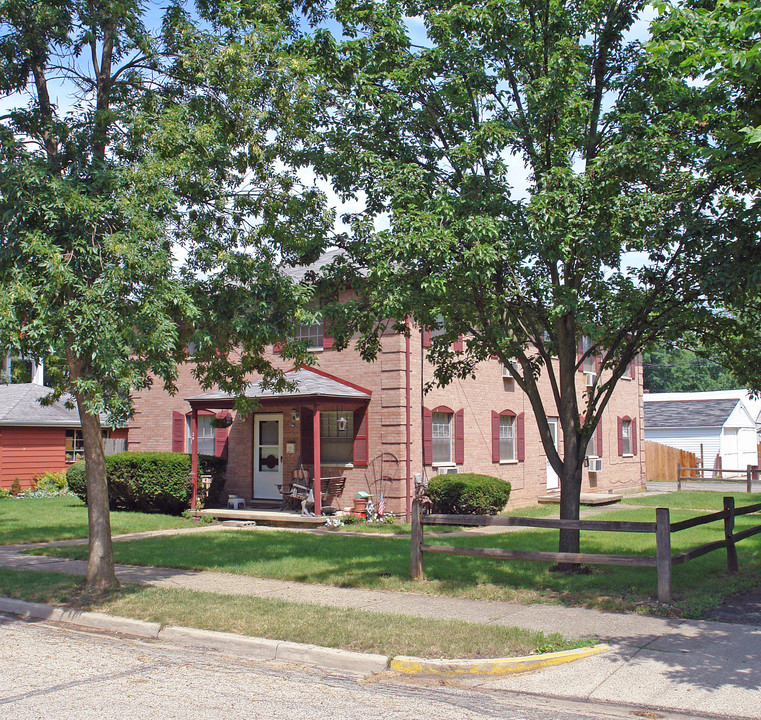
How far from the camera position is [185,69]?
1067cm

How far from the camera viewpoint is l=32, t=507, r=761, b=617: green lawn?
9.57m

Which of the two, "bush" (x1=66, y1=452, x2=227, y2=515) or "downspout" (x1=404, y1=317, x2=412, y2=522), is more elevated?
"downspout" (x1=404, y1=317, x2=412, y2=522)

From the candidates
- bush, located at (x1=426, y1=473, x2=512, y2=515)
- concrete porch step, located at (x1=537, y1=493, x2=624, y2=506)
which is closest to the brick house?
concrete porch step, located at (x1=537, y1=493, x2=624, y2=506)

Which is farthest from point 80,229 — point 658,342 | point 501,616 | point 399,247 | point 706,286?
point 658,342

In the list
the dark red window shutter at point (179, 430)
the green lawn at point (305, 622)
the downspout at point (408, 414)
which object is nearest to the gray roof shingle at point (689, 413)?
the downspout at point (408, 414)

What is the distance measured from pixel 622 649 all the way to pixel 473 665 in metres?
1.51

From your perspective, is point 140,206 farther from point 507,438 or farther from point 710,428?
point 710,428

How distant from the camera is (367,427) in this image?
18766 millimetres

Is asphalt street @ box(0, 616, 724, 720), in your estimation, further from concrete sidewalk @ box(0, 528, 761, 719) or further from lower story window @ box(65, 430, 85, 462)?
lower story window @ box(65, 430, 85, 462)

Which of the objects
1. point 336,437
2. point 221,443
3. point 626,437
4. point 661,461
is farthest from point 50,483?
point 661,461

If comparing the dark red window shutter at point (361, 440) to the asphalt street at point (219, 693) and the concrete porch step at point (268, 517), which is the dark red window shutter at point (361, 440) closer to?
the concrete porch step at point (268, 517)

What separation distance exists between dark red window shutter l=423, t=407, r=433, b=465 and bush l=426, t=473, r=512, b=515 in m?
0.73

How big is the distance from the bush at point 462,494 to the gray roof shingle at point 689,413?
28459mm

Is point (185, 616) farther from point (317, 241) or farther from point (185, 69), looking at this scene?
point (185, 69)
